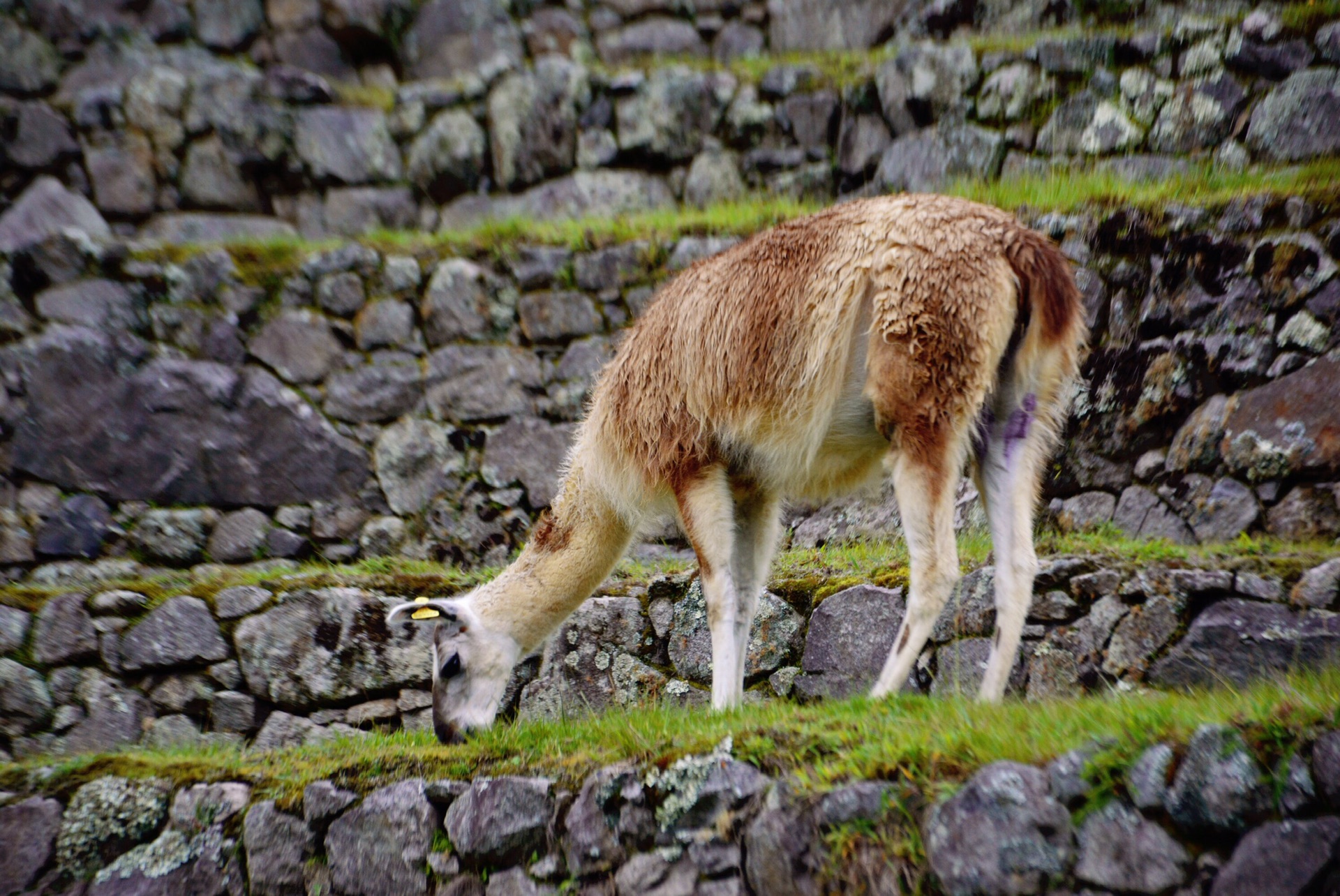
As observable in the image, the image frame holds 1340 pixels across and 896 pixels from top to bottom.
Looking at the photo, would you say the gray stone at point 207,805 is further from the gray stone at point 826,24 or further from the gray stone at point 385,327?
the gray stone at point 826,24

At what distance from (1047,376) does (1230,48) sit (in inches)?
192

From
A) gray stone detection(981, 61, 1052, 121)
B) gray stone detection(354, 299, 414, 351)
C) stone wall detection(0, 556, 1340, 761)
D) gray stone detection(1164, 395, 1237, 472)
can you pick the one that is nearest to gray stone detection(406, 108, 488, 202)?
gray stone detection(354, 299, 414, 351)

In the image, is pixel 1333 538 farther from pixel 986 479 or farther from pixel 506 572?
pixel 506 572

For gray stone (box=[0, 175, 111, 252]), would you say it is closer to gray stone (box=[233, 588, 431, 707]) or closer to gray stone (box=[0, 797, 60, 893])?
gray stone (box=[233, 588, 431, 707])

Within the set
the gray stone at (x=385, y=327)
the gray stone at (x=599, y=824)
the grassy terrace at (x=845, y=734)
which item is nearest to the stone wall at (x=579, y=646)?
the grassy terrace at (x=845, y=734)

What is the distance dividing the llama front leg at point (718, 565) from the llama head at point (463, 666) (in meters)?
1.02

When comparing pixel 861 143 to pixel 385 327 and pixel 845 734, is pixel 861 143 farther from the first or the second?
pixel 845 734

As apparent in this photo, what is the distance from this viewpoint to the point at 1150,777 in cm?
236

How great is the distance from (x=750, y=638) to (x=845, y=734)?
179 cm

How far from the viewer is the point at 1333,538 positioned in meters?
4.50

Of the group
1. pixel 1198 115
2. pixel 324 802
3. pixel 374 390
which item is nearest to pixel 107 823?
pixel 324 802

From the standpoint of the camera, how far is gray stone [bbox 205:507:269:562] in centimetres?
634

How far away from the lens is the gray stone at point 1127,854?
2303 millimetres

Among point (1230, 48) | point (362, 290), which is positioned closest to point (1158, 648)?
point (1230, 48)
